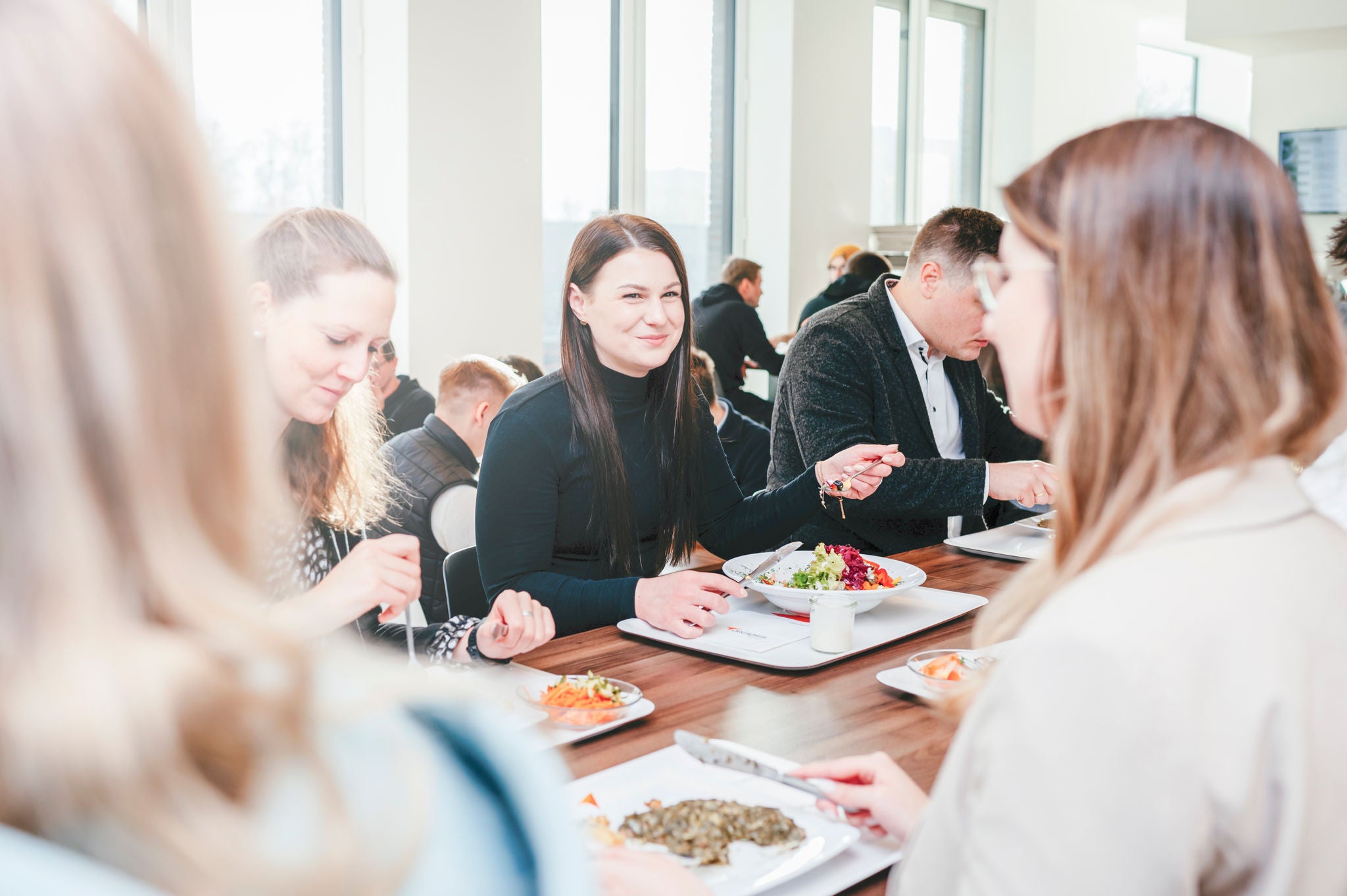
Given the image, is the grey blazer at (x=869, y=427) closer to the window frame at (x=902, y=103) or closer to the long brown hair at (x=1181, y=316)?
the long brown hair at (x=1181, y=316)

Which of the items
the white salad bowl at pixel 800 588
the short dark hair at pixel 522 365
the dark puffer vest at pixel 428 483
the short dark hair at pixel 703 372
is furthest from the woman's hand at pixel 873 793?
the short dark hair at pixel 522 365

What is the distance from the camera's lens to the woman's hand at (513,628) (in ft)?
5.22

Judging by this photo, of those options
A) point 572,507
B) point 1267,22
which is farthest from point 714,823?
point 1267,22

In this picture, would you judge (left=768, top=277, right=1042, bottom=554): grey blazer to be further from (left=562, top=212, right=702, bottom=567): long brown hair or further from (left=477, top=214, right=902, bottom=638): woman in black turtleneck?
(left=562, top=212, right=702, bottom=567): long brown hair

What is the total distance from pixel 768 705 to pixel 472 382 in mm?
1742

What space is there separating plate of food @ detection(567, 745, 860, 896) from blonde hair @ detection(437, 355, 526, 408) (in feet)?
6.22

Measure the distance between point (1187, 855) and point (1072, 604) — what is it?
17 centimetres

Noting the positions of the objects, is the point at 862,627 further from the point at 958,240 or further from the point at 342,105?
the point at 342,105

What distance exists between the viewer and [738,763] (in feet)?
3.84

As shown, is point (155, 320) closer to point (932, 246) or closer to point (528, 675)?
point (528, 675)

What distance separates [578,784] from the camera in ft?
3.89

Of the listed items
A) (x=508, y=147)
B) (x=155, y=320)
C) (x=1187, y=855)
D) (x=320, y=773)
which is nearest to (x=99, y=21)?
(x=155, y=320)

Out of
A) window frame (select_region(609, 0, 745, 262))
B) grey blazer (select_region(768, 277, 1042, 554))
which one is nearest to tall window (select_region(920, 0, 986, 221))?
window frame (select_region(609, 0, 745, 262))

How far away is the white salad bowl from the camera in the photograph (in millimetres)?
1876
